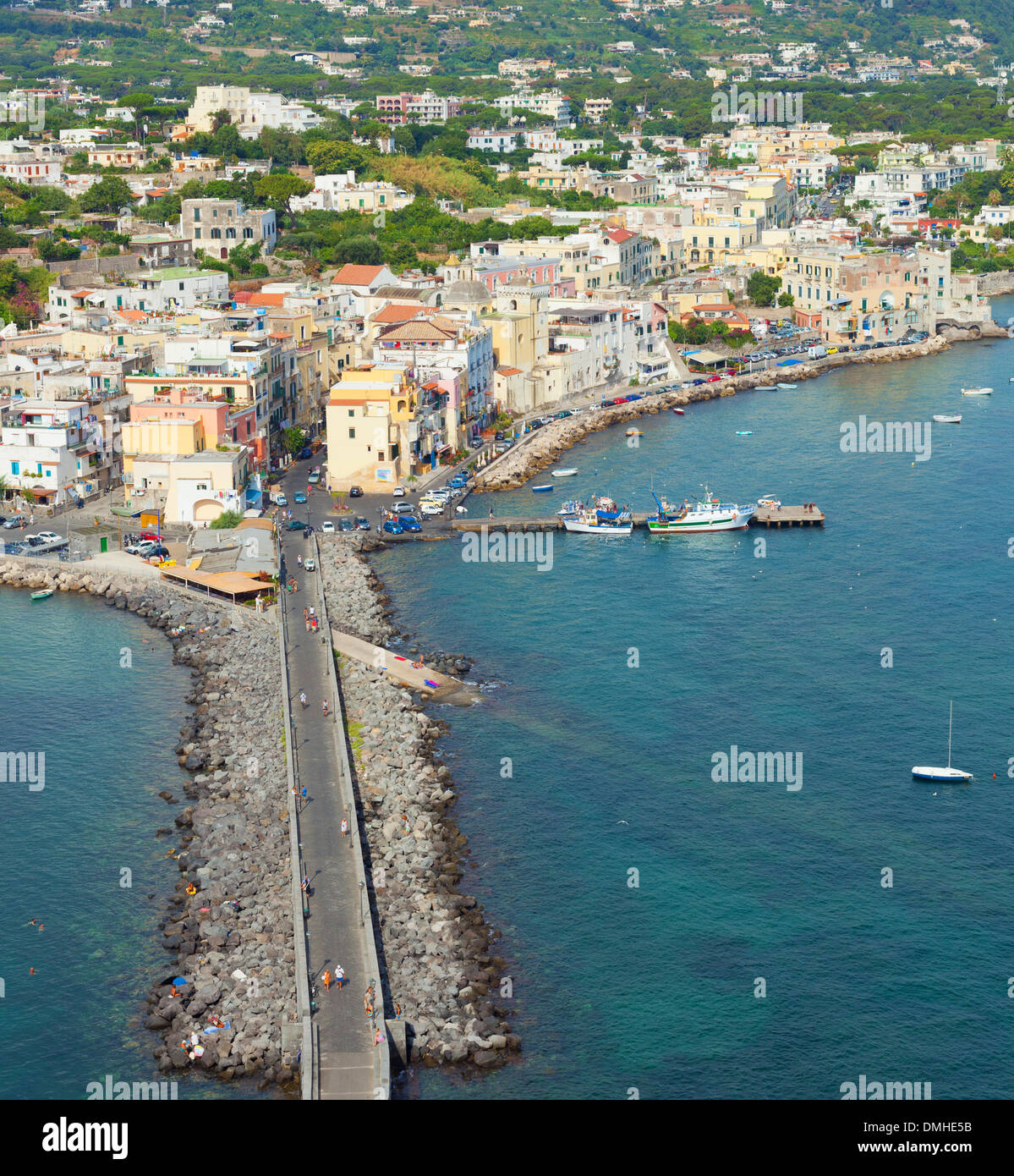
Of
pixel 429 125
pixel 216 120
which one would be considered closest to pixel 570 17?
pixel 429 125

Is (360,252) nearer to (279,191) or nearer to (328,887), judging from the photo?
(279,191)

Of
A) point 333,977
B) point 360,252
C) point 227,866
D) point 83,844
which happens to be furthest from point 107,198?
point 333,977

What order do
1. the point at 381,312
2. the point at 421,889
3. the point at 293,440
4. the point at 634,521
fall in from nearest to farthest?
the point at 421,889 < the point at 634,521 < the point at 293,440 < the point at 381,312

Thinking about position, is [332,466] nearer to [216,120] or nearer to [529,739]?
[529,739]

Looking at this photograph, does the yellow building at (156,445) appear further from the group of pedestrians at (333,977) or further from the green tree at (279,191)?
the green tree at (279,191)

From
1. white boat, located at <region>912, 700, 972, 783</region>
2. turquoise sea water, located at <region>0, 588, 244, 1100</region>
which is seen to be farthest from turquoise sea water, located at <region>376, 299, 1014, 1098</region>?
turquoise sea water, located at <region>0, 588, 244, 1100</region>

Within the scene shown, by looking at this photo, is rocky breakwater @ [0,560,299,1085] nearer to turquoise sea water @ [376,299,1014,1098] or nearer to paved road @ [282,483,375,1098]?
paved road @ [282,483,375,1098]

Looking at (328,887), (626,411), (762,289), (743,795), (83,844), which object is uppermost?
(762,289)
